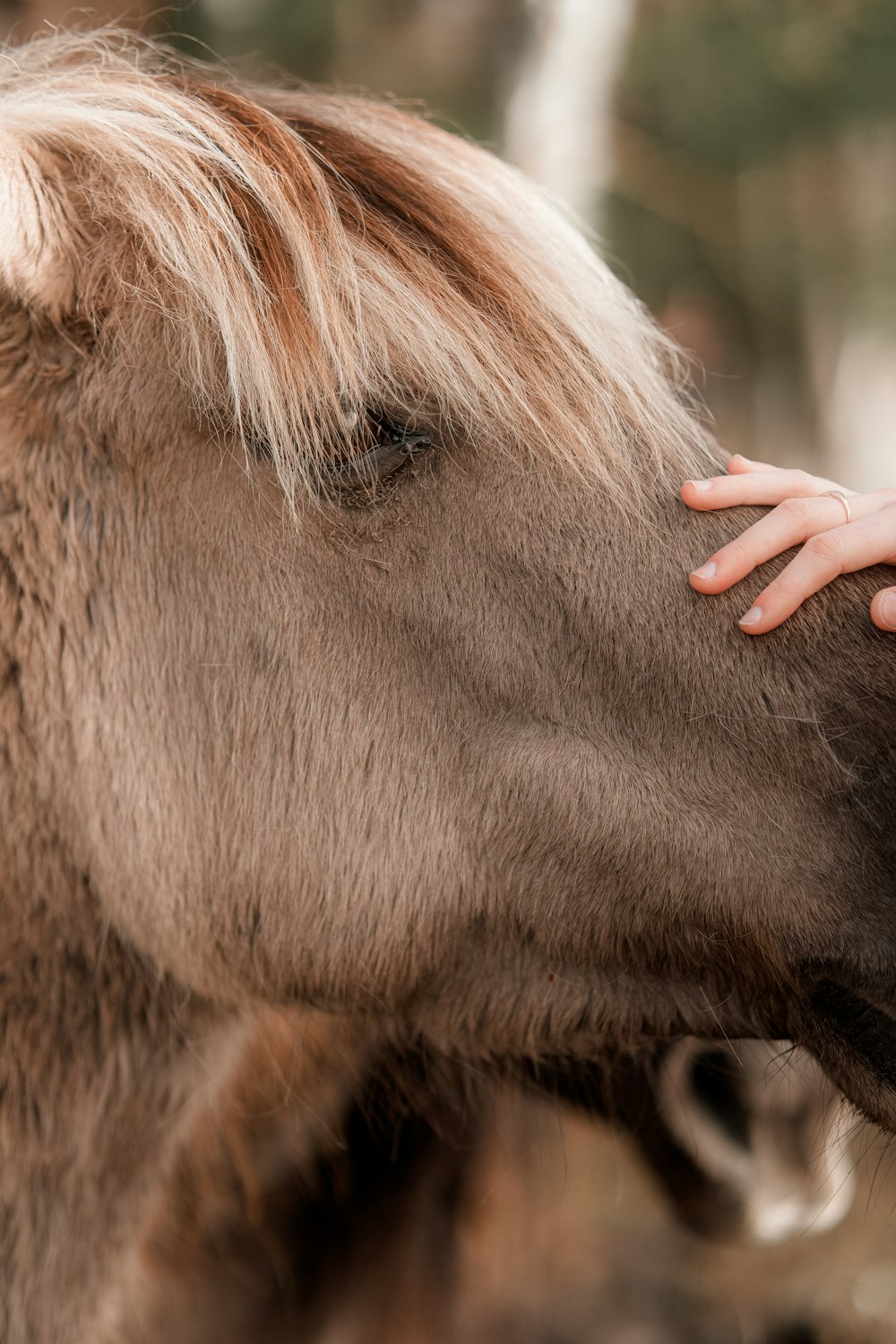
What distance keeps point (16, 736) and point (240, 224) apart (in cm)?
68

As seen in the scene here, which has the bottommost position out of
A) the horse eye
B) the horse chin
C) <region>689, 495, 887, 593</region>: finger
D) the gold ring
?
the horse chin

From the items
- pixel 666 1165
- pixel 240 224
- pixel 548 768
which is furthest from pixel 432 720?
pixel 666 1165

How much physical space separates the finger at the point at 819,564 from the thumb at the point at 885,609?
5cm

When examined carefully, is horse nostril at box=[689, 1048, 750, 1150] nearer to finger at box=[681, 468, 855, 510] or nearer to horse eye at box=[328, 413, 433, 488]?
finger at box=[681, 468, 855, 510]

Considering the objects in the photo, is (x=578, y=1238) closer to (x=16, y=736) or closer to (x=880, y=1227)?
(x=880, y=1227)

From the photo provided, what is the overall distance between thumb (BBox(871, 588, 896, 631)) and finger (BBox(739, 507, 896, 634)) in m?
0.05

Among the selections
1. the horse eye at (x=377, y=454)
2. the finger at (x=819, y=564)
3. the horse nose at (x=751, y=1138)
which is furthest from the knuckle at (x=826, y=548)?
the horse nose at (x=751, y=1138)

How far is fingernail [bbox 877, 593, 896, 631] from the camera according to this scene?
46.0 inches

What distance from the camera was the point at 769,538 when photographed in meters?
1.22

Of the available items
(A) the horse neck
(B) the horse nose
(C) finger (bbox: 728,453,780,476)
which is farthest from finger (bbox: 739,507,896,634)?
(B) the horse nose

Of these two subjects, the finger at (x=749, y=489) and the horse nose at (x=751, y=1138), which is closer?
the finger at (x=749, y=489)

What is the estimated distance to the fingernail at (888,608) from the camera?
1169mm

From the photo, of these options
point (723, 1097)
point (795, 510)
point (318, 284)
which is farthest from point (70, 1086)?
point (723, 1097)

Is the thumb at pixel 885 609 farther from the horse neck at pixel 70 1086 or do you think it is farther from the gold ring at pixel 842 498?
the horse neck at pixel 70 1086
